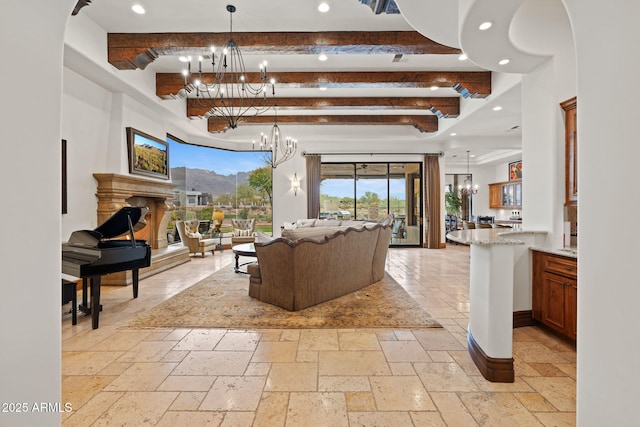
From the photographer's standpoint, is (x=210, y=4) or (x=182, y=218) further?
(x=182, y=218)

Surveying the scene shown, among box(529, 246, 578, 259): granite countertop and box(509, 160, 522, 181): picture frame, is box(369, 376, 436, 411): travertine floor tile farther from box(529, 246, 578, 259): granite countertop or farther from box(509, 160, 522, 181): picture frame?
box(509, 160, 522, 181): picture frame

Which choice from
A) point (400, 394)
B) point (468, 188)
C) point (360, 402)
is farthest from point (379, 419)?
point (468, 188)

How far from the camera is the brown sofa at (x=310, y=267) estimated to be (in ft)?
10.6

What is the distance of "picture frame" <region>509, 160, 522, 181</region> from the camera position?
9.31 meters

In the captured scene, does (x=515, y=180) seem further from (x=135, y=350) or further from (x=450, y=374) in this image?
(x=135, y=350)

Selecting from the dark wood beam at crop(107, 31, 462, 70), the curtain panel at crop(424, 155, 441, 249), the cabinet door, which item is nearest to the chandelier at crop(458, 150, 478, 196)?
the curtain panel at crop(424, 155, 441, 249)

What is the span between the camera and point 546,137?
3051 mm

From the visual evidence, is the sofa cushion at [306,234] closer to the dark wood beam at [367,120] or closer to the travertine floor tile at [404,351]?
the travertine floor tile at [404,351]

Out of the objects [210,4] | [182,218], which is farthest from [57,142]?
[182,218]

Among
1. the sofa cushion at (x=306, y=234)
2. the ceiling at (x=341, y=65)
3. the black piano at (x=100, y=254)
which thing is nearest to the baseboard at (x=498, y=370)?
the sofa cushion at (x=306, y=234)

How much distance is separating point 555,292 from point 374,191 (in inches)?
245

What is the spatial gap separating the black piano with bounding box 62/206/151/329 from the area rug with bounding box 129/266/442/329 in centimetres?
Answer: 59

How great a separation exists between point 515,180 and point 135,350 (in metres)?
10.8

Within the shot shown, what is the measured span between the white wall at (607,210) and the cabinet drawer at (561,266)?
1949 mm
